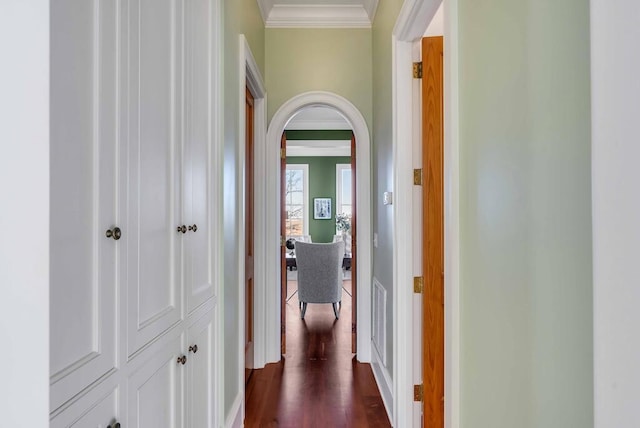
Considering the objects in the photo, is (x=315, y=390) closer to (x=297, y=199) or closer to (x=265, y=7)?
(x=265, y=7)

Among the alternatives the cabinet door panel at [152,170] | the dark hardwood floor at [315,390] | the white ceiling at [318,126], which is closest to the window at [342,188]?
the white ceiling at [318,126]

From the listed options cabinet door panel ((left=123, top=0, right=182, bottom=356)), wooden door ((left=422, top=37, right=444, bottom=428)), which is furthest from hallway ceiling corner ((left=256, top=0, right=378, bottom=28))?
cabinet door panel ((left=123, top=0, right=182, bottom=356))

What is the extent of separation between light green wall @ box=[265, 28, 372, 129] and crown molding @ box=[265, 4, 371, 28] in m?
0.05

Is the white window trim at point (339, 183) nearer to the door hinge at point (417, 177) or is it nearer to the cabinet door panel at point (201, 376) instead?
the door hinge at point (417, 177)

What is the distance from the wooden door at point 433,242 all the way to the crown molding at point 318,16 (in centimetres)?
145

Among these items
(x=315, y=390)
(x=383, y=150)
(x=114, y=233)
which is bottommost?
(x=315, y=390)

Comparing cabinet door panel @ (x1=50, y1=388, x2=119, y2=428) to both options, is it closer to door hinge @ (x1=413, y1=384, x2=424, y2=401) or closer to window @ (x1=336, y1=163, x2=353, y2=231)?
door hinge @ (x1=413, y1=384, x2=424, y2=401)

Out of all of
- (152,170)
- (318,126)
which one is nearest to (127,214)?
(152,170)

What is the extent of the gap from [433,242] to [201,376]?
132 centimetres

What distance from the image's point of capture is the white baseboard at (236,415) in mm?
2002

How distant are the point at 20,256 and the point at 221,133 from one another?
1.44 m

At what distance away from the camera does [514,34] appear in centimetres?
86

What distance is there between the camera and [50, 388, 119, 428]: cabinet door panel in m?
0.72

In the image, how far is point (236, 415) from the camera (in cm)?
215
